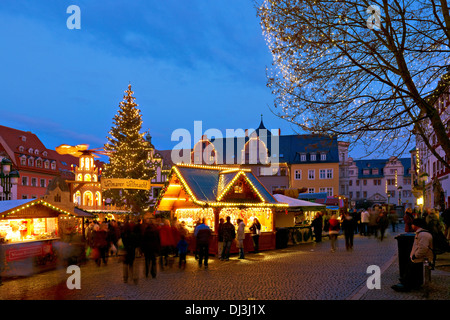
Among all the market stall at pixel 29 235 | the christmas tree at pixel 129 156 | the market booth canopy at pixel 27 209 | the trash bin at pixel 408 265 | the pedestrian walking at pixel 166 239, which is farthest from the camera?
the christmas tree at pixel 129 156

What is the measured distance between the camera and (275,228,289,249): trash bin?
947 inches

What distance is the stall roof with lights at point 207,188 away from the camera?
21688 mm

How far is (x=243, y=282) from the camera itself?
13016 millimetres

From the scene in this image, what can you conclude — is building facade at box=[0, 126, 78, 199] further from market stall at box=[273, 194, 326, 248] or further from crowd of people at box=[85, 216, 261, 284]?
crowd of people at box=[85, 216, 261, 284]

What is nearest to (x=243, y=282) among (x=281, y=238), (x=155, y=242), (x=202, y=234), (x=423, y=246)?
(x=155, y=242)

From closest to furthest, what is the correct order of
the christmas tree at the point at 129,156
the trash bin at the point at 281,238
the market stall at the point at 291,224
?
the trash bin at the point at 281,238
the market stall at the point at 291,224
the christmas tree at the point at 129,156

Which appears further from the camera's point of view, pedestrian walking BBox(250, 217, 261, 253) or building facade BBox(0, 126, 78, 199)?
building facade BBox(0, 126, 78, 199)

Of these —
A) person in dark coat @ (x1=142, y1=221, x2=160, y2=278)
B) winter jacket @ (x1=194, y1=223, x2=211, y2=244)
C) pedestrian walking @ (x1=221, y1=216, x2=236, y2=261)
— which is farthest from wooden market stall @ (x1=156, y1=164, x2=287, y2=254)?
person in dark coat @ (x1=142, y1=221, x2=160, y2=278)

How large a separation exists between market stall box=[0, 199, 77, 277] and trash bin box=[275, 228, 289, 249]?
10.4 meters

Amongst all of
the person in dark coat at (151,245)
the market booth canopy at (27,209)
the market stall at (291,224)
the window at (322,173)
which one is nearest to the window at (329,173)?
the window at (322,173)

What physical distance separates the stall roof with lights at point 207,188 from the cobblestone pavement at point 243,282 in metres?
3.95

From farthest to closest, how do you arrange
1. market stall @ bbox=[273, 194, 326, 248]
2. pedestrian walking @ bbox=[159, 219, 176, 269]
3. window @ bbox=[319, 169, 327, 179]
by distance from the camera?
window @ bbox=[319, 169, 327, 179]
market stall @ bbox=[273, 194, 326, 248]
pedestrian walking @ bbox=[159, 219, 176, 269]

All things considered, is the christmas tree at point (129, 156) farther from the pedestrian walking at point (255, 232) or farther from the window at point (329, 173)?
the window at point (329, 173)

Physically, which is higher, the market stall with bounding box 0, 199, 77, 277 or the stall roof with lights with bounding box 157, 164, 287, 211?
the stall roof with lights with bounding box 157, 164, 287, 211
